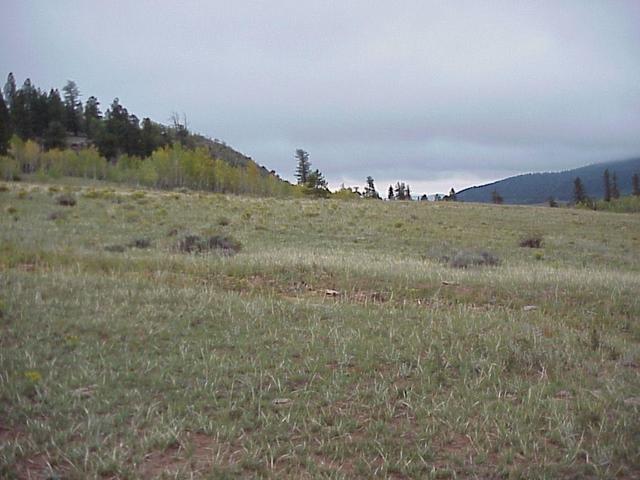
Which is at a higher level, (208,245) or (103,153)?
(103,153)

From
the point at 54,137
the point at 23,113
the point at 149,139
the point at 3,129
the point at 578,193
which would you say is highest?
the point at 23,113

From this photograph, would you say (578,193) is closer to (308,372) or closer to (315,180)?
(315,180)

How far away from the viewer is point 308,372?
5.29 meters

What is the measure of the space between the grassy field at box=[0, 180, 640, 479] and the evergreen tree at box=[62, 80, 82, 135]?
94.1 metres

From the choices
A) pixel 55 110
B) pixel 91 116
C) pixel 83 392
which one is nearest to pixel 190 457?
pixel 83 392

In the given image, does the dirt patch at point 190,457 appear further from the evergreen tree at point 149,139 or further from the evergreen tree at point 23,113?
the evergreen tree at point 23,113

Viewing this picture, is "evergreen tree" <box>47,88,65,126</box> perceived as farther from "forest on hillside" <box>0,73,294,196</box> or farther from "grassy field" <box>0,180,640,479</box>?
"grassy field" <box>0,180,640,479</box>

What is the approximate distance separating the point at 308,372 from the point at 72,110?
105631 millimetres

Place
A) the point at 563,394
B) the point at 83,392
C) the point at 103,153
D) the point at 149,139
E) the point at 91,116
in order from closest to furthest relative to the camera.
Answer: the point at 83,392
the point at 563,394
the point at 103,153
the point at 149,139
the point at 91,116

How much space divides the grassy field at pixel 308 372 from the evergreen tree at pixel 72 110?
309 ft

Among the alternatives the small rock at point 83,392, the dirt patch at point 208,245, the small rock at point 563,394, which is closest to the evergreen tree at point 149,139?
the dirt patch at point 208,245

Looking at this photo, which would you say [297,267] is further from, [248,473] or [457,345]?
[248,473]

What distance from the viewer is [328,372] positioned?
5301mm

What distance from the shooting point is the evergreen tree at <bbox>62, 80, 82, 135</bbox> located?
95.1 meters
